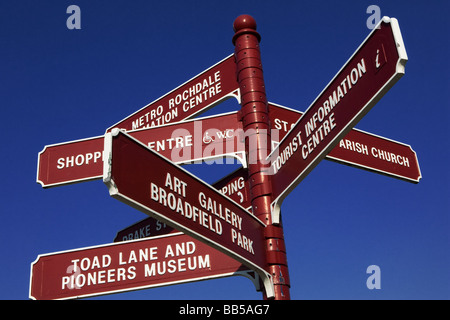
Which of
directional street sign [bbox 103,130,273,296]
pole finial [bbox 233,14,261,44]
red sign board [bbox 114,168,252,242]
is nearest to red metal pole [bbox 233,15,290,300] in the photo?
pole finial [bbox 233,14,261,44]

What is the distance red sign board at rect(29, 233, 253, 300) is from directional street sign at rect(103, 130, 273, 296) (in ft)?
1.31

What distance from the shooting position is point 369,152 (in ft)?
16.0

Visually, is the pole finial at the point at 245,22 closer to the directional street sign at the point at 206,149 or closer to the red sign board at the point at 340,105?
the directional street sign at the point at 206,149

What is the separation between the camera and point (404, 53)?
2.83m

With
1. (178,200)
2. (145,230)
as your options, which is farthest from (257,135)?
(145,230)

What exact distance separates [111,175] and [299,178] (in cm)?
156

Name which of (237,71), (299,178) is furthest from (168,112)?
(299,178)

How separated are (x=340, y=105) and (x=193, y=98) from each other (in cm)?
224

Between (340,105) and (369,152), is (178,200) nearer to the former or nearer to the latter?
(340,105)

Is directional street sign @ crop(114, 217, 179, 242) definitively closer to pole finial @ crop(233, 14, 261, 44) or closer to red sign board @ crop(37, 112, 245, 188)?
red sign board @ crop(37, 112, 245, 188)

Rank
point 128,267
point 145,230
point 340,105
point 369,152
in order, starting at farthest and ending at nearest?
1. point 145,230
2. point 369,152
3. point 128,267
4. point 340,105

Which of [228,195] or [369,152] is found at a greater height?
[369,152]

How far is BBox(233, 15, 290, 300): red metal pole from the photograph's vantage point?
3850mm

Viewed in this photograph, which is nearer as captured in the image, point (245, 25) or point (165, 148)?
point (165, 148)
